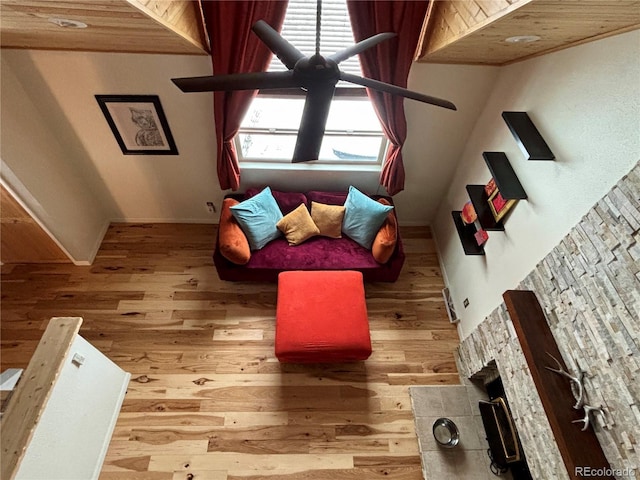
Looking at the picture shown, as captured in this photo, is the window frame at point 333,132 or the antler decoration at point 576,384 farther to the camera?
the window frame at point 333,132

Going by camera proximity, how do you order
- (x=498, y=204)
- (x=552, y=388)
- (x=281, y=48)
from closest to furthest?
(x=281, y=48) < (x=552, y=388) < (x=498, y=204)

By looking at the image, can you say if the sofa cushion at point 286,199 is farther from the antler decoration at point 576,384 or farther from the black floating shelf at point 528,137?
the antler decoration at point 576,384

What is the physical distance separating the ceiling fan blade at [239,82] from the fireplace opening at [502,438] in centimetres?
245

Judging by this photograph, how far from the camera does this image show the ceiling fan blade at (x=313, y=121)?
129 centimetres

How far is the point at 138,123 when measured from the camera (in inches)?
108

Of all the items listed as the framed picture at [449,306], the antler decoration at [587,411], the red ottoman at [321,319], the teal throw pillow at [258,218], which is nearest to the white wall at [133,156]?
the teal throw pillow at [258,218]

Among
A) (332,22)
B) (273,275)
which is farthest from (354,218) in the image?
(332,22)

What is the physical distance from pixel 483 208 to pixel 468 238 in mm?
326

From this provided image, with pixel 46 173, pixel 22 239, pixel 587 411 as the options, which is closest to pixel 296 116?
pixel 46 173

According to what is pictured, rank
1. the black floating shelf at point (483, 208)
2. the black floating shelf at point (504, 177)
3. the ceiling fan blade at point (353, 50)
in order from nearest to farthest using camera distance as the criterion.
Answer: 1. the ceiling fan blade at point (353, 50)
2. the black floating shelf at point (504, 177)
3. the black floating shelf at point (483, 208)

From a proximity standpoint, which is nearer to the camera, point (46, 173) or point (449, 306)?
point (46, 173)

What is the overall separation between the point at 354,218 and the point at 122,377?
2250 millimetres

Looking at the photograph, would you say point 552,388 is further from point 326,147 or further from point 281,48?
point 326,147

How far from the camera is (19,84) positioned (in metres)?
2.45
